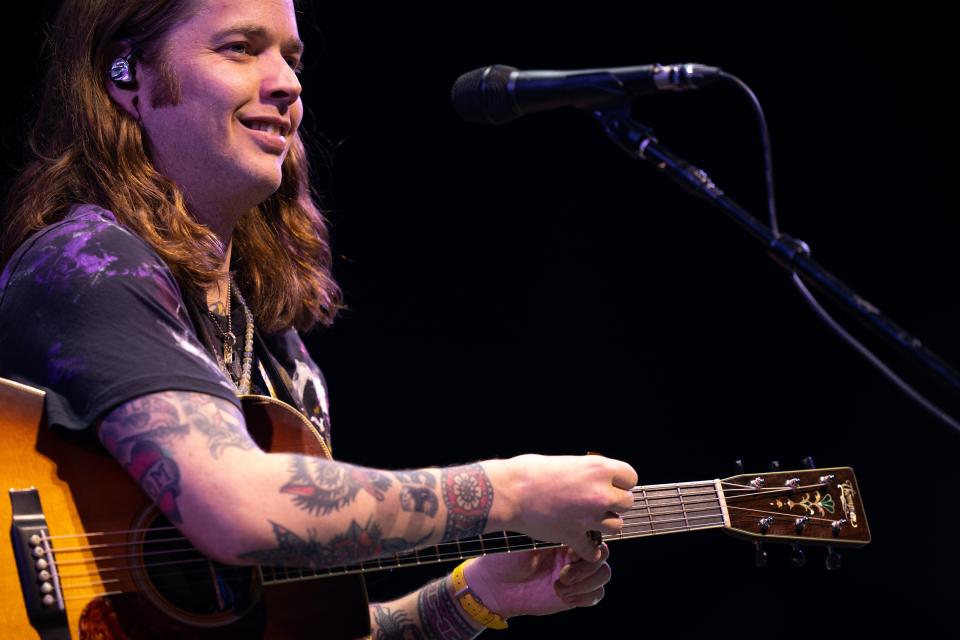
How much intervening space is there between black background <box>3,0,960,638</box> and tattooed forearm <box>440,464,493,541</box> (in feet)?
6.24

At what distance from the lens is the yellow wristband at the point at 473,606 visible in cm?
264

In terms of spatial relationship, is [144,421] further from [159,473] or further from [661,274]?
[661,274]

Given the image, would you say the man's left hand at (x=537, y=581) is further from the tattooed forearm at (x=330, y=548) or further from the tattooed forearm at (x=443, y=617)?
the tattooed forearm at (x=330, y=548)

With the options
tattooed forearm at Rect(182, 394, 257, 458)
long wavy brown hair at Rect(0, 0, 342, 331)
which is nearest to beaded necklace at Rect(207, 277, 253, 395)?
long wavy brown hair at Rect(0, 0, 342, 331)

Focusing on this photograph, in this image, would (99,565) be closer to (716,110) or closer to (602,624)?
(602,624)

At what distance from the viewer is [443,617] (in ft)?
8.84

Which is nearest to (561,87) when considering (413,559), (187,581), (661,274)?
(413,559)

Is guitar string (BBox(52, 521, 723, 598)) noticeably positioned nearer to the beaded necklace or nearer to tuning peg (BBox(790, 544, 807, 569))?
tuning peg (BBox(790, 544, 807, 569))

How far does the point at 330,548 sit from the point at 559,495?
516mm

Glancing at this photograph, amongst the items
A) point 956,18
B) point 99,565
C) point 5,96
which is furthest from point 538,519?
point 956,18

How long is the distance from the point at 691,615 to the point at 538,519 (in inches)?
86.5

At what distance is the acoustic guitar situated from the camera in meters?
1.77

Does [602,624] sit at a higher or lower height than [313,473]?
lower

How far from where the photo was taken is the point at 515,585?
257 centimetres
